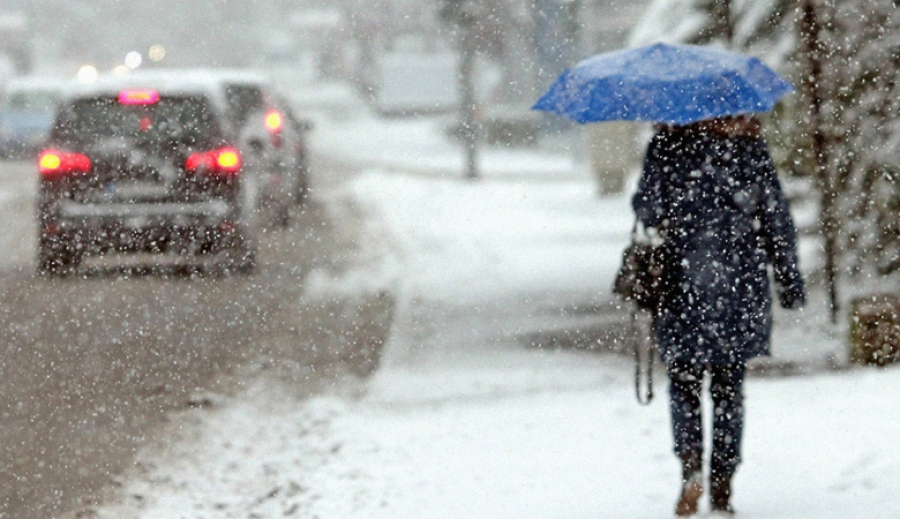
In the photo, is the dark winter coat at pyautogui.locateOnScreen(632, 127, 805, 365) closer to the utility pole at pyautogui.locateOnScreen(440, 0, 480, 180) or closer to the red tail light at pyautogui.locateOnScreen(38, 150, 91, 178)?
the red tail light at pyautogui.locateOnScreen(38, 150, 91, 178)

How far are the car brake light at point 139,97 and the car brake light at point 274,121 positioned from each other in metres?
4.29

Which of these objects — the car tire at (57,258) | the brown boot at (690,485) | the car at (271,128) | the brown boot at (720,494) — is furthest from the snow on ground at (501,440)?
the car at (271,128)

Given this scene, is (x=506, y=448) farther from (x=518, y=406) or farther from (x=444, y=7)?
(x=444, y=7)

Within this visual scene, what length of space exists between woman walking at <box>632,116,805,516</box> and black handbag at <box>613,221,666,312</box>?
0.03m

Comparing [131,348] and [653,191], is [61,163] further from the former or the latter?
[653,191]

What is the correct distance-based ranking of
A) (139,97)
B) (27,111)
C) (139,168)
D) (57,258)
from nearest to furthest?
(139,168) → (139,97) → (57,258) → (27,111)

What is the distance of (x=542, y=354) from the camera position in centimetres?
980

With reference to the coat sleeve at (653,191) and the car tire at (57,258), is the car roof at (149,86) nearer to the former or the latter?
the car tire at (57,258)

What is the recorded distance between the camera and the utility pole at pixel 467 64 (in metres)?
21.3

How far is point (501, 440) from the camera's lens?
24.0ft

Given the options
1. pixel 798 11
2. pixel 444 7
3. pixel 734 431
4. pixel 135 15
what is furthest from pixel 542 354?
pixel 135 15

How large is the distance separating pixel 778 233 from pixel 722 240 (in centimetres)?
19

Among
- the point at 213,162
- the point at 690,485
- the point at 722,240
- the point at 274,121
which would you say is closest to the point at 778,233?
the point at 722,240

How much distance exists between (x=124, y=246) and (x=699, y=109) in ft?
27.3
